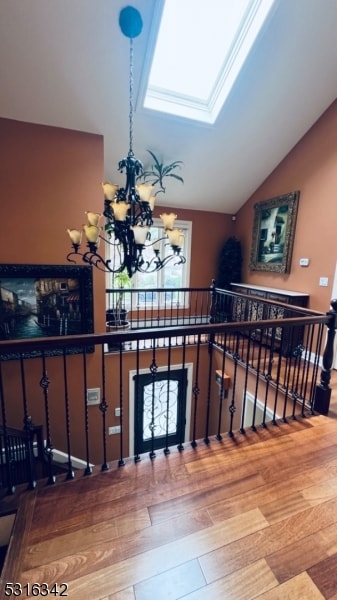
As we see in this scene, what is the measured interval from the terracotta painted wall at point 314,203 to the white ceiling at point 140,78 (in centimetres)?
25

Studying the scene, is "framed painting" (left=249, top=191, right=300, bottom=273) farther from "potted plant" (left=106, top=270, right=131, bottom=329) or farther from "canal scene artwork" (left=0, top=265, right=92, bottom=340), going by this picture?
"canal scene artwork" (left=0, top=265, right=92, bottom=340)

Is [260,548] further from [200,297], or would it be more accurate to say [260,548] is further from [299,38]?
[200,297]

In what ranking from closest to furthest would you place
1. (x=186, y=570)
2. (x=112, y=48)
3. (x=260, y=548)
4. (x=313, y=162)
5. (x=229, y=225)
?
(x=186, y=570) → (x=260, y=548) → (x=112, y=48) → (x=313, y=162) → (x=229, y=225)

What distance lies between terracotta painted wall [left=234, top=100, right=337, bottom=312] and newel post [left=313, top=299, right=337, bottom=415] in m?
1.62

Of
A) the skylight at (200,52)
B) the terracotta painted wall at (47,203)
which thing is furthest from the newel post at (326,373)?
the skylight at (200,52)

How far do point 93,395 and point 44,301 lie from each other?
1.61 meters

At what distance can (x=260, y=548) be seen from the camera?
132 cm

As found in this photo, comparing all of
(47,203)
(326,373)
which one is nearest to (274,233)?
(326,373)

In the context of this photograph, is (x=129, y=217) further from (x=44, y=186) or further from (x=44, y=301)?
(x=44, y=301)

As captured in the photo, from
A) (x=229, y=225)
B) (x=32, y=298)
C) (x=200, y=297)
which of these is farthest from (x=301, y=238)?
(x=32, y=298)

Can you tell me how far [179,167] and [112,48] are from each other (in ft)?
6.31

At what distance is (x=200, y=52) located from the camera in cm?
319

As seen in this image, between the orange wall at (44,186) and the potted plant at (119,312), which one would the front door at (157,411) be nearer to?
the potted plant at (119,312)

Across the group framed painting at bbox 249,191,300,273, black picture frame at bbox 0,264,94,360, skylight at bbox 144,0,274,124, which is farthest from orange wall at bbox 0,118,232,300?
framed painting at bbox 249,191,300,273
